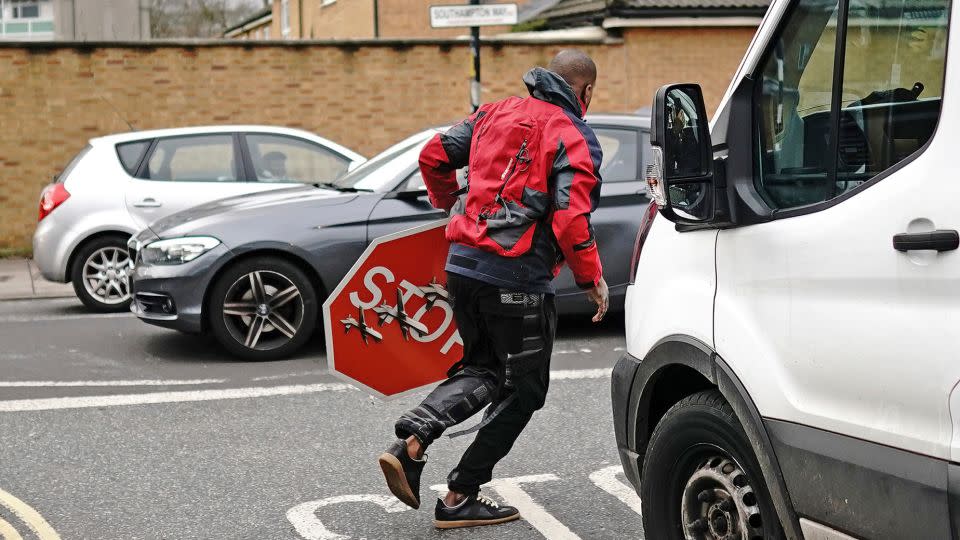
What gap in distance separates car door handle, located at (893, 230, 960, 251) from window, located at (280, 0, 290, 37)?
37.3 m

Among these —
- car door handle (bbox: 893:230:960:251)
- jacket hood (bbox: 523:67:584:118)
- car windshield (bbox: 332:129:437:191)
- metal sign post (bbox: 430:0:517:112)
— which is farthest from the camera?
metal sign post (bbox: 430:0:517:112)

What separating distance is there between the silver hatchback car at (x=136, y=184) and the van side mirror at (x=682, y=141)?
7.55 meters

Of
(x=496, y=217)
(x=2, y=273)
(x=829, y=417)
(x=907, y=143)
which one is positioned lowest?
(x=2, y=273)

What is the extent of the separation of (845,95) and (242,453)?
371 centimetres

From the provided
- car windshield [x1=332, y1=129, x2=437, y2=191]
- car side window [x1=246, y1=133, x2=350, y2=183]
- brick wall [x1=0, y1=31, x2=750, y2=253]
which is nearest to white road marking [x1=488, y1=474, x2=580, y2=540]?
car windshield [x1=332, y1=129, x2=437, y2=191]

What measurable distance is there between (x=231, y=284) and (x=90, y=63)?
8.82 m

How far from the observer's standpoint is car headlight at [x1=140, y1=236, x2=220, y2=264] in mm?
8055

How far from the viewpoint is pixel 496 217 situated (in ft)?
14.7

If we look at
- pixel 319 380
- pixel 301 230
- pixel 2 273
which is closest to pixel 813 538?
pixel 319 380

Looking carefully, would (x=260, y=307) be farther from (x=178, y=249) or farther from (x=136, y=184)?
(x=136, y=184)

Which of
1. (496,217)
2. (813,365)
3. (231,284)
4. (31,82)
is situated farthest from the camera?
(31,82)

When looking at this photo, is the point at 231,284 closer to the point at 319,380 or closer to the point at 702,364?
the point at 319,380

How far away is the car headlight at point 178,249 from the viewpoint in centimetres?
805

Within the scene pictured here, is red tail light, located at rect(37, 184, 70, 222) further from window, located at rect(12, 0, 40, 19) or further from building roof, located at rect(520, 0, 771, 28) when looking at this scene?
window, located at rect(12, 0, 40, 19)
